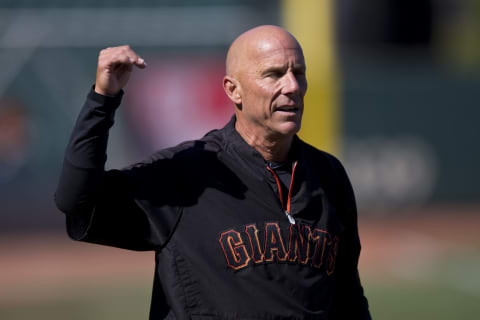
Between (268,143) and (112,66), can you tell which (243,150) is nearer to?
(268,143)

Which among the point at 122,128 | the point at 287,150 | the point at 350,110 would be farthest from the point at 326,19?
the point at 287,150

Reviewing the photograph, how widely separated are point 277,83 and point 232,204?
0.45 m

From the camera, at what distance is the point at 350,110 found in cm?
1333

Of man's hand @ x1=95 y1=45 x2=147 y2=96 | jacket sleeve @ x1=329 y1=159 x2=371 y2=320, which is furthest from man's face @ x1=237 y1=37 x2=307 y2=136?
man's hand @ x1=95 y1=45 x2=147 y2=96

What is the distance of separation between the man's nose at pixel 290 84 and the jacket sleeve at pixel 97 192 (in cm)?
59

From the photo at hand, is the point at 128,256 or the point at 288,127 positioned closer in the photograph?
the point at 288,127

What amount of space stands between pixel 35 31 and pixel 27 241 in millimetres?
4351

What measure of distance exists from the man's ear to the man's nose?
0.19 m

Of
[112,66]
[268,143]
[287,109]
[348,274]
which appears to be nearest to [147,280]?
[348,274]

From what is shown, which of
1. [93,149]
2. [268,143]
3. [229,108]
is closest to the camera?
[93,149]

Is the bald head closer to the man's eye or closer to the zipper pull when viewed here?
the man's eye

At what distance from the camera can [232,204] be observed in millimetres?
2287

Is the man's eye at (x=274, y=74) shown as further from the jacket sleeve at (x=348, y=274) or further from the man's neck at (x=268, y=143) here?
the jacket sleeve at (x=348, y=274)

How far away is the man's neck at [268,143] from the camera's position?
2.46 m
